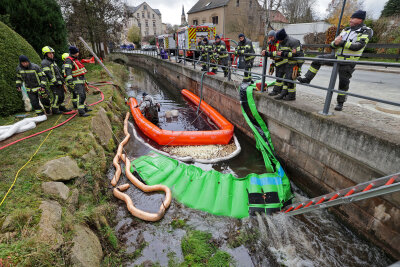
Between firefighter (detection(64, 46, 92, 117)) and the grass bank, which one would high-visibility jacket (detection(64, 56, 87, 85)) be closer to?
firefighter (detection(64, 46, 92, 117))

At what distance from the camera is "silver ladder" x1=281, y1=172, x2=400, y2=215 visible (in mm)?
2416

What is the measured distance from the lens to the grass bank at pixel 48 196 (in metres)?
2.19

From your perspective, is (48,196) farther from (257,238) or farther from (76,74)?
(76,74)

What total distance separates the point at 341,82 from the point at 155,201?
448 cm

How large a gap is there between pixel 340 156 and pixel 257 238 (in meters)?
2.15

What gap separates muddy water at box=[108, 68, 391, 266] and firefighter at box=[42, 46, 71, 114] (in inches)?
153

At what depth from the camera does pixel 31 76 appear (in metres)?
5.18

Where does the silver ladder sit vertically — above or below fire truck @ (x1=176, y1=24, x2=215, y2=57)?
below

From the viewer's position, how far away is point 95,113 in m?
6.41

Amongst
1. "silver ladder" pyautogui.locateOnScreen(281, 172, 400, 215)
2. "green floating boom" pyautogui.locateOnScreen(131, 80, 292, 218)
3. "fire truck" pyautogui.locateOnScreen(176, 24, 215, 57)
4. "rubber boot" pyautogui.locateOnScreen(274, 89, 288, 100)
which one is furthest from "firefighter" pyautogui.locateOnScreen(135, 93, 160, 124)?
"fire truck" pyautogui.locateOnScreen(176, 24, 215, 57)

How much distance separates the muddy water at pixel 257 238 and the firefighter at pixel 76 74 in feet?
11.1

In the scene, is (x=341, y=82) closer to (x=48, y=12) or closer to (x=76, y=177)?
(x=76, y=177)

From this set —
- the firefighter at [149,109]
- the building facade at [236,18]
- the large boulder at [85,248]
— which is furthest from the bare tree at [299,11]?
the large boulder at [85,248]

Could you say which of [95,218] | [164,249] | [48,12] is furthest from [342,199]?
[48,12]
